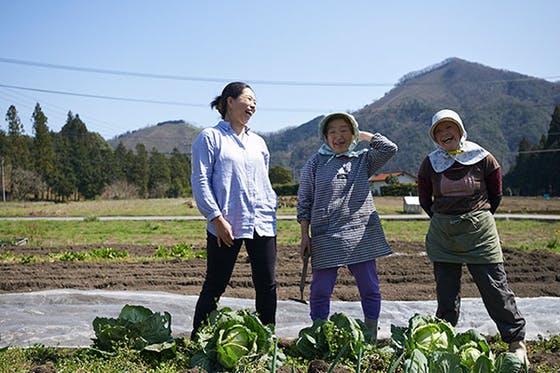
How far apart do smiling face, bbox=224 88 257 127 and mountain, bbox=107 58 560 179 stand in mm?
49654

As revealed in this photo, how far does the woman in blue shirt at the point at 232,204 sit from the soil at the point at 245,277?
6.02 feet

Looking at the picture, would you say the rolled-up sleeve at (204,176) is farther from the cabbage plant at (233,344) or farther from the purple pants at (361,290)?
the purple pants at (361,290)

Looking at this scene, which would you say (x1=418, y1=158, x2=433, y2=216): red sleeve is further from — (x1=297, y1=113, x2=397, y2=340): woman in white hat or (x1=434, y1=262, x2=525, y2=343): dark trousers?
(x1=434, y1=262, x2=525, y2=343): dark trousers

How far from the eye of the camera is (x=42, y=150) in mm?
42469

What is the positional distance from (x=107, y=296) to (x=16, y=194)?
1625 inches

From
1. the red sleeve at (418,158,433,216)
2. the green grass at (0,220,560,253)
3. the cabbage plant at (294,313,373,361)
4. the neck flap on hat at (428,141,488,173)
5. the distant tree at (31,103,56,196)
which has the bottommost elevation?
the green grass at (0,220,560,253)

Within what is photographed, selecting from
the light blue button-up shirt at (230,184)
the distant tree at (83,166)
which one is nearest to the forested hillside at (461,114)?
the distant tree at (83,166)

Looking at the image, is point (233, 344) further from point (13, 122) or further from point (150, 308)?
point (13, 122)

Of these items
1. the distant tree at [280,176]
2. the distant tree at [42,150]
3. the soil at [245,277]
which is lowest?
the soil at [245,277]

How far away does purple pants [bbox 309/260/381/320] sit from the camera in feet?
9.79

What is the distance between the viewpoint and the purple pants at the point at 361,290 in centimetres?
298

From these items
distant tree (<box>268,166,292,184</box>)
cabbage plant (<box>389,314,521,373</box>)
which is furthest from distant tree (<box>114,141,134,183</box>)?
cabbage plant (<box>389,314,521,373</box>)

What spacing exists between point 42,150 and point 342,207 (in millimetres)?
44521

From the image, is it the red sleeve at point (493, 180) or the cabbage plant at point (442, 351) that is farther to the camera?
the red sleeve at point (493, 180)
